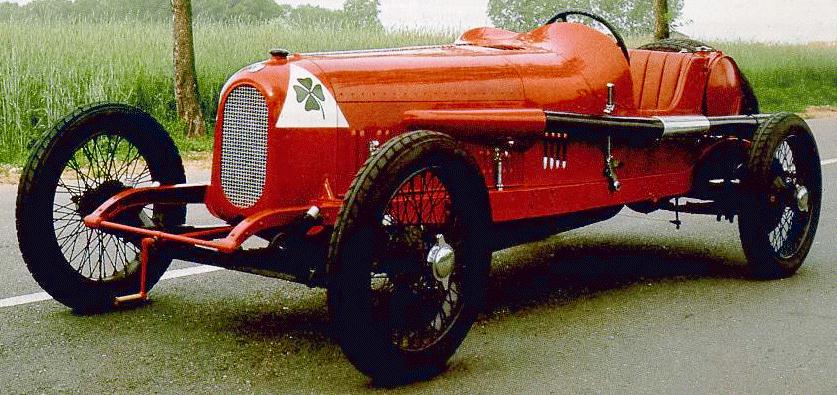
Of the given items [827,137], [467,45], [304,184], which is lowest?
[827,137]

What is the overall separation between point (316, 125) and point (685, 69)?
2627 mm

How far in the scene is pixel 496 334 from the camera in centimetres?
454

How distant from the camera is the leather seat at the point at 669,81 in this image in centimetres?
593

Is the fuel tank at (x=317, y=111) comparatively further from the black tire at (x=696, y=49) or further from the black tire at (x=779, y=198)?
the black tire at (x=696, y=49)

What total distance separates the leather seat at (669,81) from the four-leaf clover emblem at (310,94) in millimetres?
2339

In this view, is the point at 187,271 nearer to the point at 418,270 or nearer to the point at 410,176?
the point at 418,270

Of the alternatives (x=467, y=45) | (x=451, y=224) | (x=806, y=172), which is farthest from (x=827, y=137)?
(x=451, y=224)

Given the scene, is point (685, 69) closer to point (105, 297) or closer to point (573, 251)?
point (573, 251)

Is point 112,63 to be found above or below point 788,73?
above

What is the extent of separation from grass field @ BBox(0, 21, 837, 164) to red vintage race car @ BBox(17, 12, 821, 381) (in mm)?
5228

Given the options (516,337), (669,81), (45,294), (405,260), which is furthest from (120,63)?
(405,260)

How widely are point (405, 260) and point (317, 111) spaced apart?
728 mm

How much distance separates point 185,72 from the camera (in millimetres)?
12688

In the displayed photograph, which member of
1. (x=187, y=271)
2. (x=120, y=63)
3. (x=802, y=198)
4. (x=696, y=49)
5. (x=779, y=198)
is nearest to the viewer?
(x=187, y=271)
